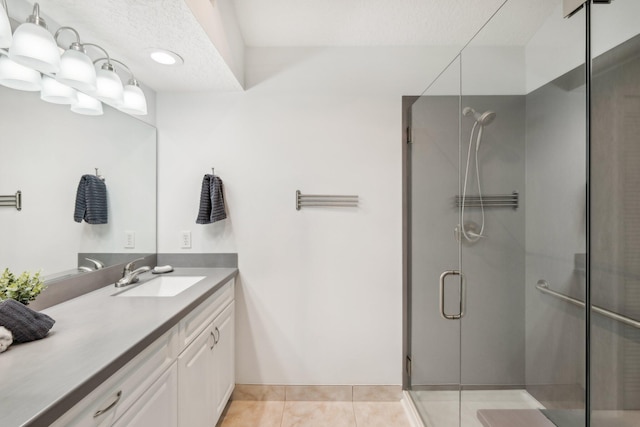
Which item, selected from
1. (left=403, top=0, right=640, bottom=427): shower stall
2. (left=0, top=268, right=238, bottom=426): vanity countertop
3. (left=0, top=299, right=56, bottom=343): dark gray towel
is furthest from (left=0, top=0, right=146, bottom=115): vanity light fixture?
(left=403, top=0, right=640, bottom=427): shower stall

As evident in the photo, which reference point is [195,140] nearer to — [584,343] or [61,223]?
[61,223]

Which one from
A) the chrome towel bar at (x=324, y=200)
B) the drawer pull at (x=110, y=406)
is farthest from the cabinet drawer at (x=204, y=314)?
the chrome towel bar at (x=324, y=200)

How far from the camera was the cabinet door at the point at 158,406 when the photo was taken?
3.33ft

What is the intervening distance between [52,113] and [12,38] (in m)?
0.34

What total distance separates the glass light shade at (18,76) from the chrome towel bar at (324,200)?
150cm

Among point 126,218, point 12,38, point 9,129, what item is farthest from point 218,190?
point 12,38

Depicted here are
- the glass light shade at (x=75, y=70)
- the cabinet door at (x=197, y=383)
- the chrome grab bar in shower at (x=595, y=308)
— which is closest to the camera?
the chrome grab bar in shower at (x=595, y=308)

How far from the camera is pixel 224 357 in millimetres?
1960

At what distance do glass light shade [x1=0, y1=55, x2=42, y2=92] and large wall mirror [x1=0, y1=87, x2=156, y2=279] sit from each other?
1.2 inches

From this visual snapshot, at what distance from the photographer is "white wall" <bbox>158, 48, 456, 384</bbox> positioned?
7.27 feet

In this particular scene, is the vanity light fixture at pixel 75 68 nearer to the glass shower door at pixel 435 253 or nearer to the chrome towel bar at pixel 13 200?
the chrome towel bar at pixel 13 200

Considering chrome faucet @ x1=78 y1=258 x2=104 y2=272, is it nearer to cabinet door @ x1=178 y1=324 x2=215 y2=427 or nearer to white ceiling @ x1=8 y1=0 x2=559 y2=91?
cabinet door @ x1=178 y1=324 x2=215 y2=427

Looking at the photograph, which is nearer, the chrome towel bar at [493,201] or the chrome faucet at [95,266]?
the chrome towel bar at [493,201]

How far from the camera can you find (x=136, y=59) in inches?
68.9
